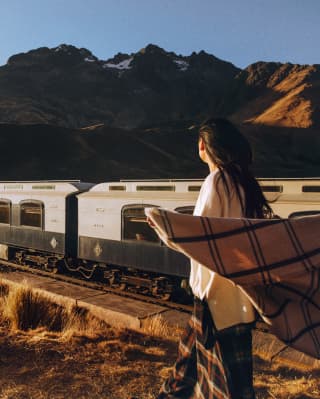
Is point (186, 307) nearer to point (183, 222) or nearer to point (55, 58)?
point (183, 222)

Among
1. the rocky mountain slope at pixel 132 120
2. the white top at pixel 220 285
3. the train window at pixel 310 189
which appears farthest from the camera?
the rocky mountain slope at pixel 132 120

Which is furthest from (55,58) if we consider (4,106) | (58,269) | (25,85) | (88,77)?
(58,269)

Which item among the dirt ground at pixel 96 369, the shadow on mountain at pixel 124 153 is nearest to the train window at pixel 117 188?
the dirt ground at pixel 96 369

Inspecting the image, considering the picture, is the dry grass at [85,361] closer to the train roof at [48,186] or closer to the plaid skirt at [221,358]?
the plaid skirt at [221,358]

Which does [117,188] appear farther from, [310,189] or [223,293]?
[223,293]

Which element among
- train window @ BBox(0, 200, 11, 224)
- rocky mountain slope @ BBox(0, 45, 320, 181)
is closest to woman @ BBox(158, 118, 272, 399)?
train window @ BBox(0, 200, 11, 224)

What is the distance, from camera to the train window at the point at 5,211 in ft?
47.7

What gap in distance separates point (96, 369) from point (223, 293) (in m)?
3.49

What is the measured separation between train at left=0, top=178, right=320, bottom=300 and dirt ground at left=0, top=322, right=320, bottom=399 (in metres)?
2.50

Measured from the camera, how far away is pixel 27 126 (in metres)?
74.1

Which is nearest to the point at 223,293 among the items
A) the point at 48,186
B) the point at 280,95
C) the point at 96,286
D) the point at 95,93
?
the point at 96,286

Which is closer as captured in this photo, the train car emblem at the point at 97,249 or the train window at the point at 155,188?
the train window at the point at 155,188

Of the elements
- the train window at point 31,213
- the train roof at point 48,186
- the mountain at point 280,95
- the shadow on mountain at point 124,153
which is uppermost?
the mountain at point 280,95

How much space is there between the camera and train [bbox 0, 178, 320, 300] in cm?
894
